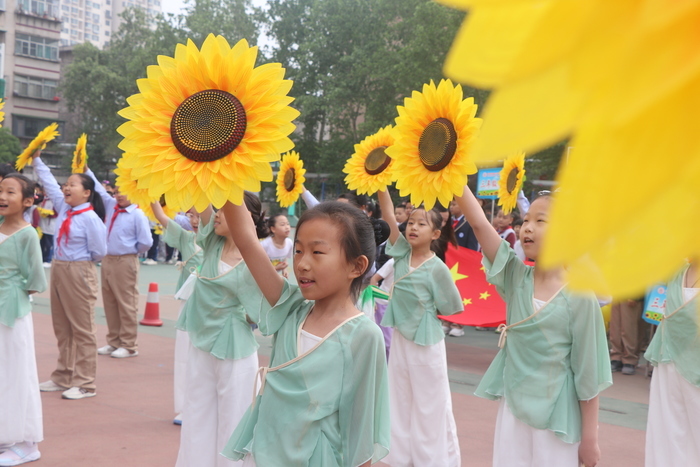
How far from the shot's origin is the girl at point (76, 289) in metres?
6.82

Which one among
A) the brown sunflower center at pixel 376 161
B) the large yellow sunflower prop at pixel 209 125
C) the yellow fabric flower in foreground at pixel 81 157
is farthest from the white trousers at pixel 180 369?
the large yellow sunflower prop at pixel 209 125

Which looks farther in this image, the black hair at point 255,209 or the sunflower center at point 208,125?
the black hair at point 255,209

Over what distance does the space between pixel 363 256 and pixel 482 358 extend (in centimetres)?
667

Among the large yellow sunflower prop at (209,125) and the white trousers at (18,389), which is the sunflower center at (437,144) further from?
the white trousers at (18,389)

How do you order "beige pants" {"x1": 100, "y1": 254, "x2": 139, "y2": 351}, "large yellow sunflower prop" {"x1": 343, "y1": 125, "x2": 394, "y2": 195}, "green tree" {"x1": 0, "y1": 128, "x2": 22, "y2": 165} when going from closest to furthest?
"large yellow sunflower prop" {"x1": 343, "y1": 125, "x2": 394, "y2": 195} < "beige pants" {"x1": 100, "y1": 254, "x2": 139, "y2": 351} < "green tree" {"x1": 0, "y1": 128, "x2": 22, "y2": 165}

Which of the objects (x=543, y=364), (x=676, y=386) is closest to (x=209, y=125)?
(x=543, y=364)

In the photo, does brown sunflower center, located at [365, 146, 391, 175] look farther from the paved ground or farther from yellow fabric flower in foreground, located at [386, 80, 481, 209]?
the paved ground

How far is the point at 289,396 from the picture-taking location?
103 inches

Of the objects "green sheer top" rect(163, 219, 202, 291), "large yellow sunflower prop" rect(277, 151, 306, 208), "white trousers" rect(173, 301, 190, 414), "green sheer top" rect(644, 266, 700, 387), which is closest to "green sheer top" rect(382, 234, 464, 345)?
"large yellow sunflower prop" rect(277, 151, 306, 208)

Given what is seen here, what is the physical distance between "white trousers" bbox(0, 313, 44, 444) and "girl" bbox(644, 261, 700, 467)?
4.13 metres

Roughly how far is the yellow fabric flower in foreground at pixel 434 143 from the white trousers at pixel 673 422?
2.14m

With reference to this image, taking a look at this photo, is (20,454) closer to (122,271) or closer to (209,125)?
(122,271)

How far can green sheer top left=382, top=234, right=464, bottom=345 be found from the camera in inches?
219

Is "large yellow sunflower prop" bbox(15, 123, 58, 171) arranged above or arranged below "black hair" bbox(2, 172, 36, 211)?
above
